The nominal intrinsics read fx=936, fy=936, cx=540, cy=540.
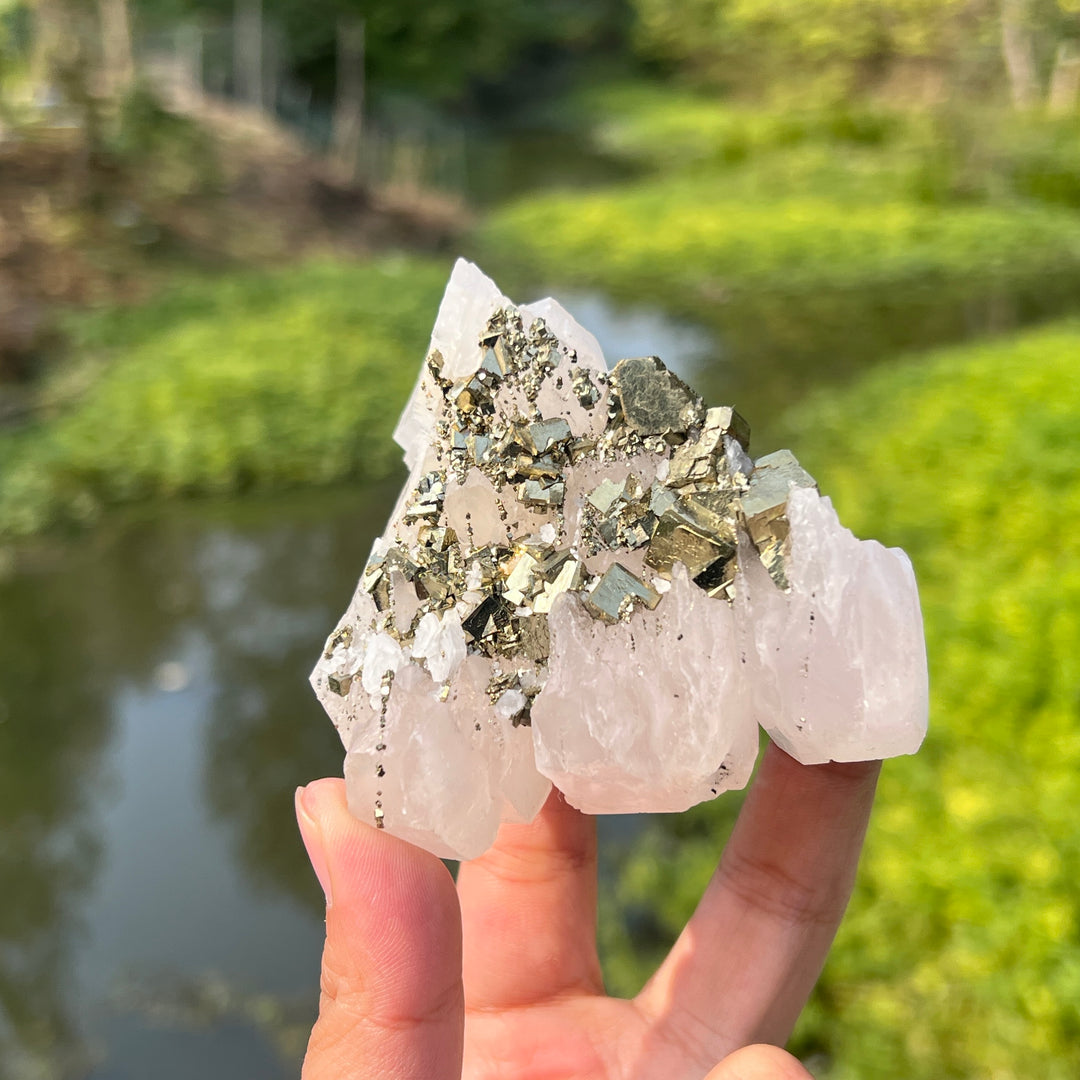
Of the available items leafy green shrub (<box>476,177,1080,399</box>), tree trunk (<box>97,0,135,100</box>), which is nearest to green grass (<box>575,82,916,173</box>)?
leafy green shrub (<box>476,177,1080,399</box>)

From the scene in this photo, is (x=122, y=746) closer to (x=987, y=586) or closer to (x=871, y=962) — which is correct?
(x=871, y=962)

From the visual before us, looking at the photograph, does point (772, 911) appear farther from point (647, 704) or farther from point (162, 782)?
point (162, 782)

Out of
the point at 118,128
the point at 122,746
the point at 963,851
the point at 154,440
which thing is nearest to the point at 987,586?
the point at 963,851

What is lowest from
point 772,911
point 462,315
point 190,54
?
point 190,54

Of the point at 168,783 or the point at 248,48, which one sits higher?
the point at 248,48

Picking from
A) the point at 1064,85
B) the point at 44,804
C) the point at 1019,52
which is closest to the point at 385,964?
the point at 44,804

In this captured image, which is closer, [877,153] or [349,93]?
[349,93]
